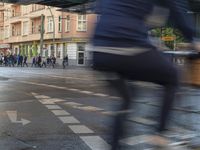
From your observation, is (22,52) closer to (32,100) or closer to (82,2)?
(82,2)

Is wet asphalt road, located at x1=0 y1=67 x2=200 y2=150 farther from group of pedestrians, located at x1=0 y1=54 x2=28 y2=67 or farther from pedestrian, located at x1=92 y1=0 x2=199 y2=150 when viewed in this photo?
group of pedestrians, located at x1=0 y1=54 x2=28 y2=67

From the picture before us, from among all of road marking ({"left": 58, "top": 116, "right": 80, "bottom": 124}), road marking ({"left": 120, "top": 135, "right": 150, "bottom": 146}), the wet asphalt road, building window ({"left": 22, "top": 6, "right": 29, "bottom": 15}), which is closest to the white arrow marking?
the wet asphalt road

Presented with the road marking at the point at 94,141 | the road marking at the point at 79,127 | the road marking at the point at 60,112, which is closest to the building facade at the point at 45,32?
the road marking at the point at 79,127

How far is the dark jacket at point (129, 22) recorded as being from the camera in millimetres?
3305

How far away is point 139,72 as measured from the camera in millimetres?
3309

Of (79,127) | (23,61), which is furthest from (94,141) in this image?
(23,61)

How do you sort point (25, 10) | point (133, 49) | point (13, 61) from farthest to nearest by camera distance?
point (25, 10), point (13, 61), point (133, 49)

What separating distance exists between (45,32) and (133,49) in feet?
277

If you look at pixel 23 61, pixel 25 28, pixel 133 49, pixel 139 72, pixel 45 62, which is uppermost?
pixel 25 28

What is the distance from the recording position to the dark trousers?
3.28 m

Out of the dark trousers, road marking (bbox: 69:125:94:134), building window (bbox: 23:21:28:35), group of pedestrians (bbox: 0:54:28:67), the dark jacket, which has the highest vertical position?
building window (bbox: 23:21:28:35)

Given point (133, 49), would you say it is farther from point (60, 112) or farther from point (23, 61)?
point (23, 61)

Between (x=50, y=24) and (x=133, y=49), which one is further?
(x=50, y=24)

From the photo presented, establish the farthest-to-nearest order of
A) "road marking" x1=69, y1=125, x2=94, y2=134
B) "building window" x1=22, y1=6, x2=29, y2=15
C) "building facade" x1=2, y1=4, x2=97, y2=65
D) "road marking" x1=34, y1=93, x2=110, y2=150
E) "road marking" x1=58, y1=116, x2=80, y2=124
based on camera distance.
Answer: "building window" x1=22, y1=6, x2=29, y2=15
"building facade" x1=2, y1=4, x2=97, y2=65
"road marking" x1=58, y1=116, x2=80, y2=124
"road marking" x1=69, y1=125, x2=94, y2=134
"road marking" x1=34, y1=93, x2=110, y2=150
